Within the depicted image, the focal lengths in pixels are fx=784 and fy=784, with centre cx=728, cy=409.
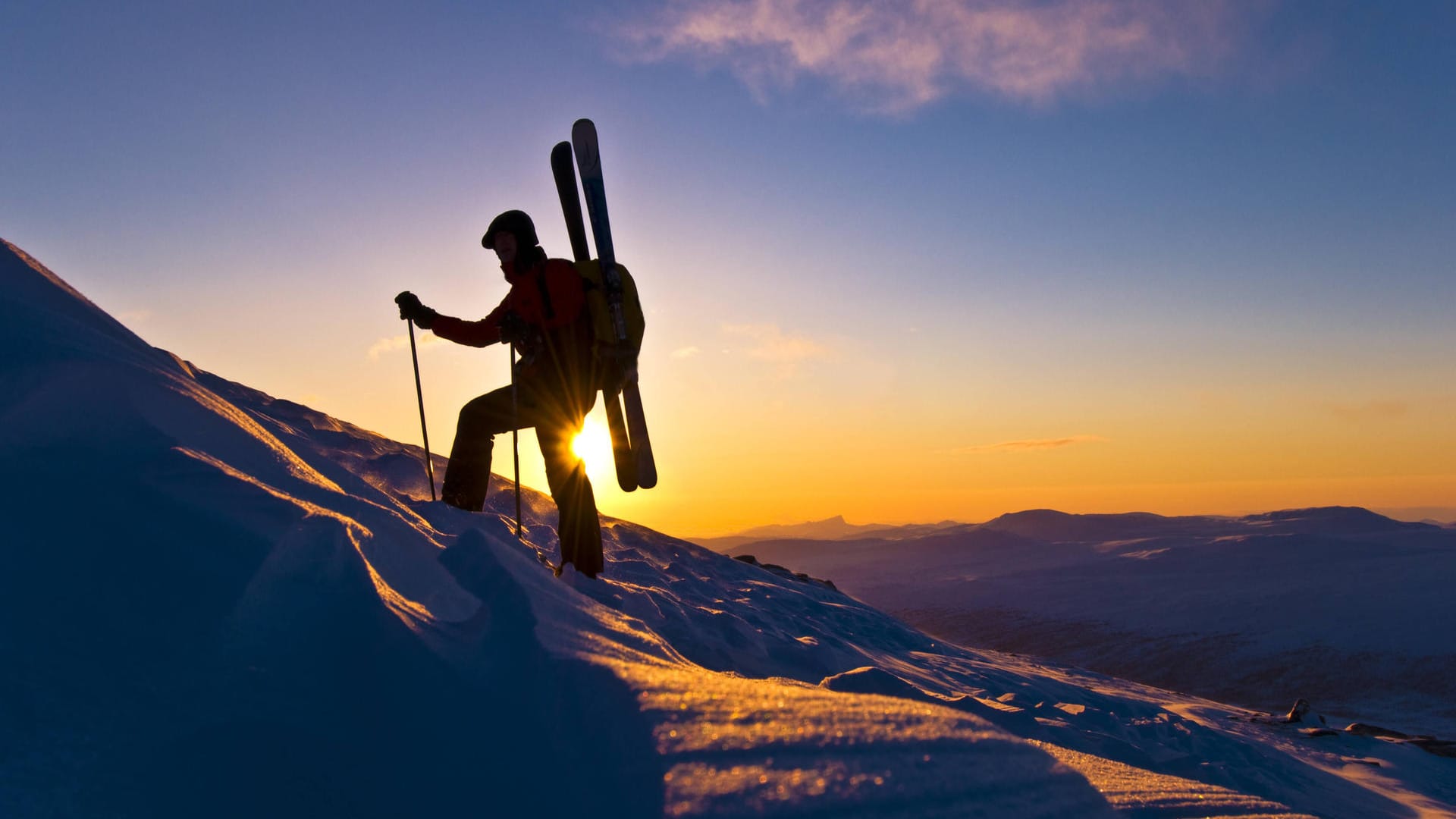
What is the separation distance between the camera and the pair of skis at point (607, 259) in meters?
4.59

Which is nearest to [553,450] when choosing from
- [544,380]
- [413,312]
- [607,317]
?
[544,380]

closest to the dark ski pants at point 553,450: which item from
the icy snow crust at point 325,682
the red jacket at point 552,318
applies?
the red jacket at point 552,318

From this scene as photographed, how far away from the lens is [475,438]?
465 centimetres

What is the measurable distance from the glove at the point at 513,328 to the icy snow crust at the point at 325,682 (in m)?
1.67

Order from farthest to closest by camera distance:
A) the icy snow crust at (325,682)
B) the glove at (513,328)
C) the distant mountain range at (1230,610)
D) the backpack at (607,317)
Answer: the distant mountain range at (1230,610) < the backpack at (607,317) < the glove at (513,328) < the icy snow crust at (325,682)

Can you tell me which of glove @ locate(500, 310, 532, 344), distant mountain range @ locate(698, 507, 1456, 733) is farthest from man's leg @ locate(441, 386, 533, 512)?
distant mountain range @ locate(698, 507, 1456, 733)

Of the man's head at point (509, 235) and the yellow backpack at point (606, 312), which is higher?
the man's head at point (509, 235)

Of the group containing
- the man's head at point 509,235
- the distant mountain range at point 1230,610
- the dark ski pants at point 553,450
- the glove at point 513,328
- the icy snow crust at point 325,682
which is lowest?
the distant mountain range at point 1230,610

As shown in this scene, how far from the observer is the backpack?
4.55 meters

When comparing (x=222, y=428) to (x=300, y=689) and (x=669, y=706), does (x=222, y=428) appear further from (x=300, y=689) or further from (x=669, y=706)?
(x=669, y=706)

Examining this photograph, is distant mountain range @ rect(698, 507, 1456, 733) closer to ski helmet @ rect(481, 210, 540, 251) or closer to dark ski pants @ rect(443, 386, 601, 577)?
dark ski pants @ rect(443, 386, 601, 577)

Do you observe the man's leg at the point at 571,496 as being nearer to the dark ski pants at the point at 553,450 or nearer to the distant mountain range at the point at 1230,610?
the dark ski pants at the point at 553,450

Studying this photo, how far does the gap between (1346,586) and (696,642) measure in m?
23.0

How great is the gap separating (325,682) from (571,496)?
9.67 feet
